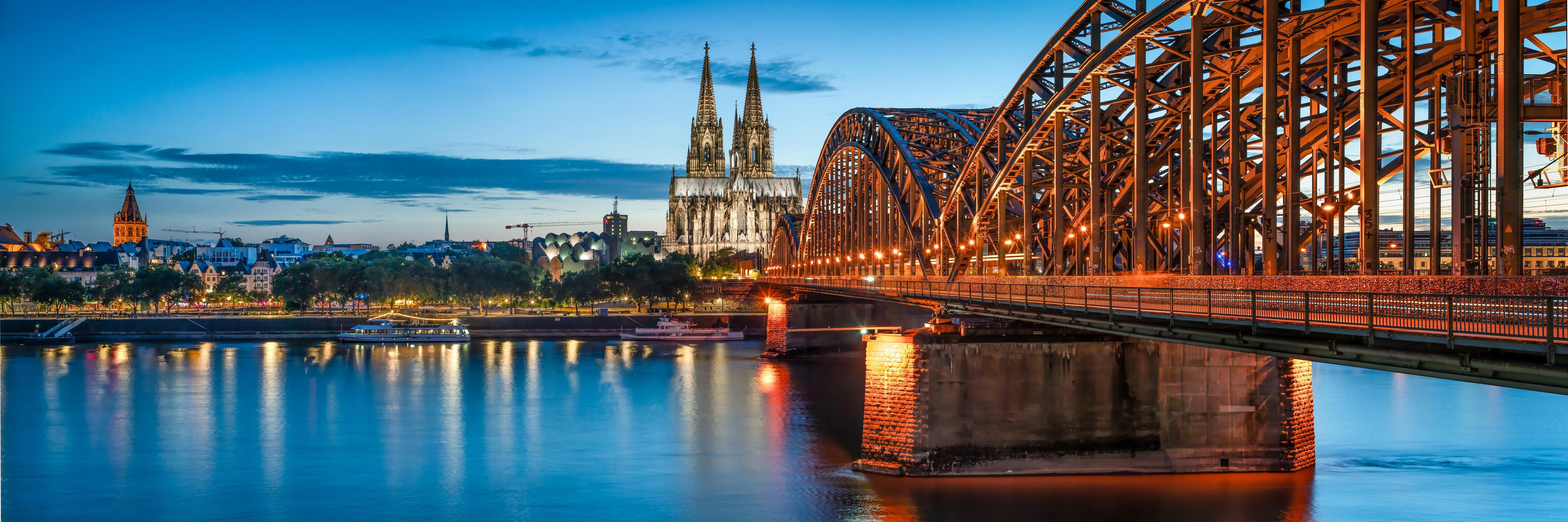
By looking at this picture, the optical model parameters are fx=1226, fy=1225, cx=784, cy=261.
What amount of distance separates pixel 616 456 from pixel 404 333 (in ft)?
212

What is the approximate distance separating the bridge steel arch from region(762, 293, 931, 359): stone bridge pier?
9.62 feet

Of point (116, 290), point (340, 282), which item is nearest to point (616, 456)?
point (340, 282)

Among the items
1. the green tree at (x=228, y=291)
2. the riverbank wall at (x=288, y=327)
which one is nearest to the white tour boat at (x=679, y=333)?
the riverbank wall at (x=288, y=327)

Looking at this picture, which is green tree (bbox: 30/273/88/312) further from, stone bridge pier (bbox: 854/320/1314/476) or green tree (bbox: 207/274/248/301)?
stone bridge pier (bbox: 854/320/1314/476)

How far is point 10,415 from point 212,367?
22808 millimetres

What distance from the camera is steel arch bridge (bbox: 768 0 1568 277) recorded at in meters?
21.3

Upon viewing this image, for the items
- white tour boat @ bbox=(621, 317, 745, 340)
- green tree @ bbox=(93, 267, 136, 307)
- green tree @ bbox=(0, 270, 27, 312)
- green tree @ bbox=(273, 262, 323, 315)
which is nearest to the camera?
white tour boat @ bbox=(621, 317, 745, 340)

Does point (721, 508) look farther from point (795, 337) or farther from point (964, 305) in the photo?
point (795, 337)

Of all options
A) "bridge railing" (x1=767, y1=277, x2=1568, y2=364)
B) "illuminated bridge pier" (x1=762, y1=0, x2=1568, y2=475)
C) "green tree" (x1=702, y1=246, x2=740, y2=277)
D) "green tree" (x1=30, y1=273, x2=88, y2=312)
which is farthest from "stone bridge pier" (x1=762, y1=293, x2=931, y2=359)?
"green tree" (x1=30, y1=273, x2=88, y2=312)

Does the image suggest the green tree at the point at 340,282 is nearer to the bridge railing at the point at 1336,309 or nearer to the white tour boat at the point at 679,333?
the white tour boat at the point at 679,333

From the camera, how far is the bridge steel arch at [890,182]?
64.8 metres

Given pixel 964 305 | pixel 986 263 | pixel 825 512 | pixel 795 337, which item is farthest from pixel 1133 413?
pixel 795 337

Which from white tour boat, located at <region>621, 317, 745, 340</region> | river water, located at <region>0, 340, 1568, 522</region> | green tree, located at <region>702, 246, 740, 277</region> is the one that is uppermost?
green tree, located at <region>702, 246, 740, 277</region>

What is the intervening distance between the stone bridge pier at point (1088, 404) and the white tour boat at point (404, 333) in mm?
75385
